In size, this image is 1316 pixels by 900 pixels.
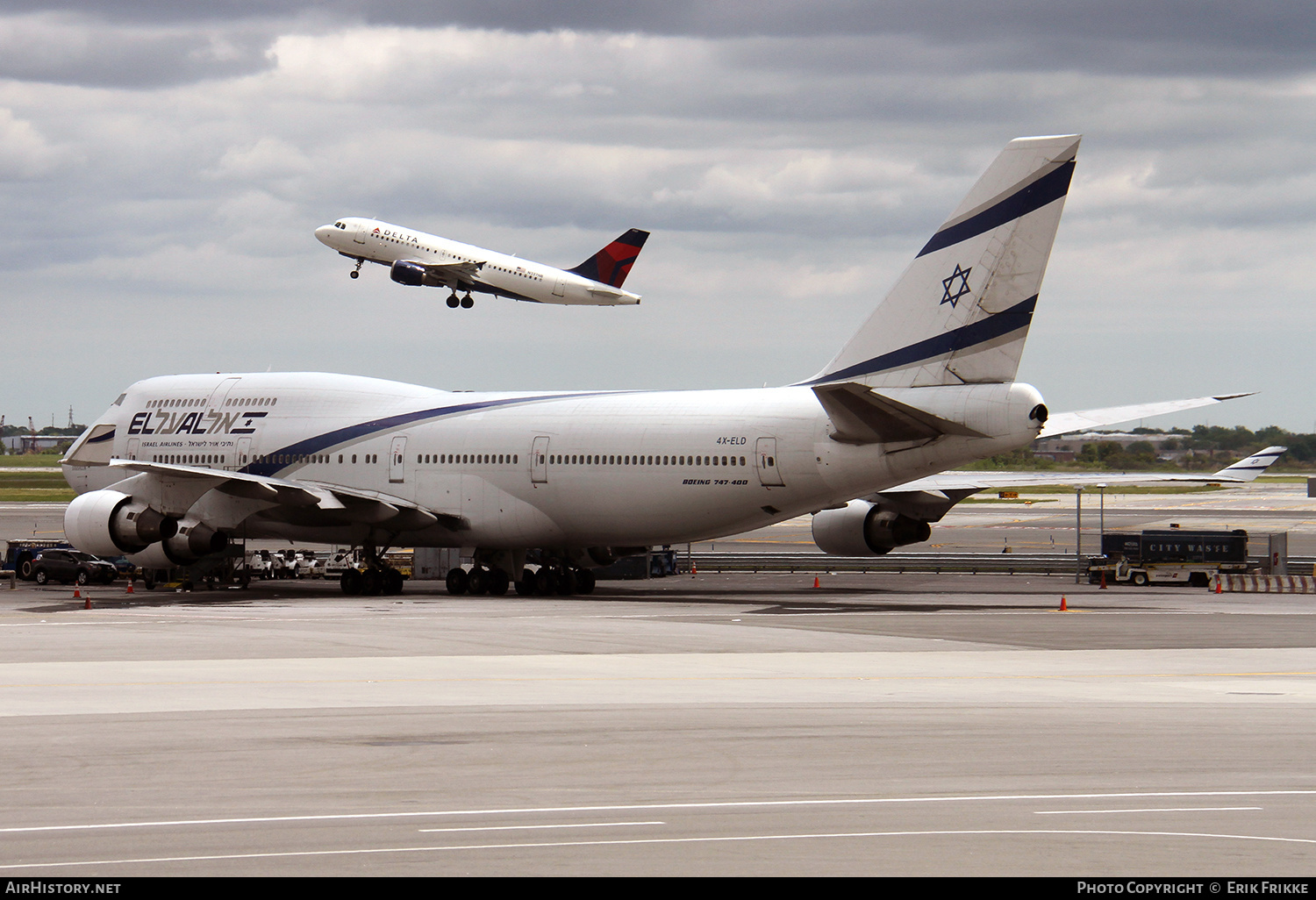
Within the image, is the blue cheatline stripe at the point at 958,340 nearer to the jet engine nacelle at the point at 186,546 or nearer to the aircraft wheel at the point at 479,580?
the aircraft wheel at the point at 479,580

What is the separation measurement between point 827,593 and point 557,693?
2410 cm

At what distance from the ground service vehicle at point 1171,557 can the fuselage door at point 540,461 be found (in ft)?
66.7

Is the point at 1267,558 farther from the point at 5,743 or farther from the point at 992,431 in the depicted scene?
Result: the point at 5,743

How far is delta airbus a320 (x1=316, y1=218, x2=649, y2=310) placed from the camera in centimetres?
7750

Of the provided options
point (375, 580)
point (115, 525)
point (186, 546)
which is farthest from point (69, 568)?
point (375, 580)

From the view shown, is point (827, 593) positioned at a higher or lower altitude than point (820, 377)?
lower

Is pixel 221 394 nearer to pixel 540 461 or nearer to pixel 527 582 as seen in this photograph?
pixel 527 582

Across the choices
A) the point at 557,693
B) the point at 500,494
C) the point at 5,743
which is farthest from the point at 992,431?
the point at 5,743

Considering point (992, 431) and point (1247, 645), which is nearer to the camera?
point (1247, 645)

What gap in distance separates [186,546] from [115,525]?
6.71 feet

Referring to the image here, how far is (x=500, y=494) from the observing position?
43.2 meters

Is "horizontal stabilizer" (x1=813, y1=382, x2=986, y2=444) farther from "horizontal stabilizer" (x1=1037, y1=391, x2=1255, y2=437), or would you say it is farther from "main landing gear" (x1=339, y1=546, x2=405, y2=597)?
"main landing gear" (x1=339, y1=546, x2=405, y2=597)

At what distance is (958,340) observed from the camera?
1425 inches

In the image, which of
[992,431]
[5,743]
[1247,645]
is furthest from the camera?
[992,431]
